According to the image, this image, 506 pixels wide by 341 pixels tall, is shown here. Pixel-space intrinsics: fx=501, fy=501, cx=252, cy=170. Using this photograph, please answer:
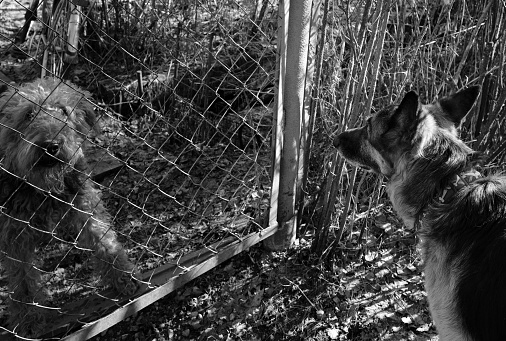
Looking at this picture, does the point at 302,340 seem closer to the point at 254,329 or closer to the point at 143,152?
the point at 254,329

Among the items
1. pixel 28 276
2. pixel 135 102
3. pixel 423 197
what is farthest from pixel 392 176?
pixel 135 102

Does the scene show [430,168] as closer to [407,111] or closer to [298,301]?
[407,111]

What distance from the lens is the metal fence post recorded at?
3.02m

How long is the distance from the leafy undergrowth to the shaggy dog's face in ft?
3.84

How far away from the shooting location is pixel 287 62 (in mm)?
3158

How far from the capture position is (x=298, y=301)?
3609 millimetres

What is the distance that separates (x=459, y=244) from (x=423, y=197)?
0.99ft

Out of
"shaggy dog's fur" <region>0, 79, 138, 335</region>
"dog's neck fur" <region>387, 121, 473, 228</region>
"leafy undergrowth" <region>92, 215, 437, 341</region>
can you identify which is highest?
"dog's neck fur" <region>387, 121, 473, 228</region>

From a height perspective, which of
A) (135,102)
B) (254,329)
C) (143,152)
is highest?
(135,102)

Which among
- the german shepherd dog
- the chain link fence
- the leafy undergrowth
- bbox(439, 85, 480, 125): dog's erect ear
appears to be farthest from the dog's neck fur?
the chain link fence

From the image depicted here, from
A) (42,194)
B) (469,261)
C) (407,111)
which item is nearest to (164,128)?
(42,194)

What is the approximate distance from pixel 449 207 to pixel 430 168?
0.23m

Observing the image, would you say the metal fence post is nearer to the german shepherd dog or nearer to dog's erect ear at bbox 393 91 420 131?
the german shepherd dog

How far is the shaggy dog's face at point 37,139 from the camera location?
121 inches
